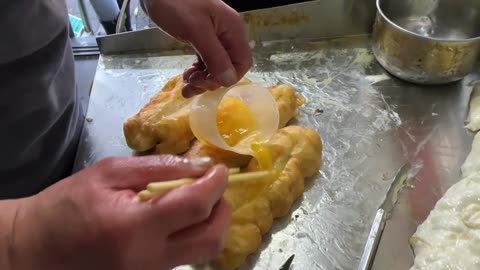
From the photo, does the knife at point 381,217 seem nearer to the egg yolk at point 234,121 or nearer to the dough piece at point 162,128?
the egg yolk at point 234,121

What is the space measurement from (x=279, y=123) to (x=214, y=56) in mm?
294

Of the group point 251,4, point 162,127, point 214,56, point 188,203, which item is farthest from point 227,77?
point 251,4

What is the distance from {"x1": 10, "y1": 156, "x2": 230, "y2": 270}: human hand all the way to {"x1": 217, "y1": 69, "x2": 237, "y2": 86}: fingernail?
0.41 metres

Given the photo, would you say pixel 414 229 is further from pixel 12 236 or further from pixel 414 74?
pixel 12 236

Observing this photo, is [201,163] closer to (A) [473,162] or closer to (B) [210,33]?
(B) [210,33]

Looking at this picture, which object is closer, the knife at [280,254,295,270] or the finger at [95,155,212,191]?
the finger at [95,155,212,191]

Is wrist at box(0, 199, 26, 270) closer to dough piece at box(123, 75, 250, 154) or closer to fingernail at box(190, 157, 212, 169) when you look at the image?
fingernail at box(190, 157, 212, 169)

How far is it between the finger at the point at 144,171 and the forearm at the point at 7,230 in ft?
0.44

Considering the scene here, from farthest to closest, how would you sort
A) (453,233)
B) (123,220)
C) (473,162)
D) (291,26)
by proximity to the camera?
(291,26), (473,162), (453,233), (123,220)

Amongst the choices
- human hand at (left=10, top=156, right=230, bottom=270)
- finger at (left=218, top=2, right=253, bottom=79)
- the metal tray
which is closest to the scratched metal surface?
the metal tray

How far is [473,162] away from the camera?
47.4 inches

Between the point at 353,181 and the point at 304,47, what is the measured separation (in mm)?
501

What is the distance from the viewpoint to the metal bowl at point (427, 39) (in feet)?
4.36

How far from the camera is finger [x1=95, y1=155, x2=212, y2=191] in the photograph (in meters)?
0.72
